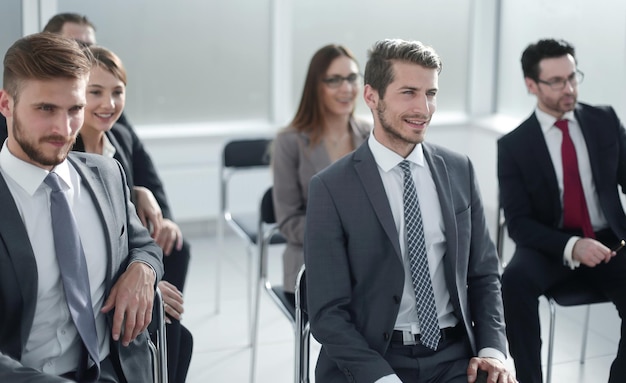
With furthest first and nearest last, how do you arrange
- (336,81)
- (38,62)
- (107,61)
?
1. (336,81)
2. (107,61)
3. (38,62)

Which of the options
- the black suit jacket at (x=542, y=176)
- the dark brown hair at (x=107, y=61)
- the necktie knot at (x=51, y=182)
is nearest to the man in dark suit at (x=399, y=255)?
the necktie knot at (x=51, y=182)

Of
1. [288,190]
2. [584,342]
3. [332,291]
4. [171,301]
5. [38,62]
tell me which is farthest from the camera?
[584,342]

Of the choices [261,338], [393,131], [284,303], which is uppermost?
[393,131]

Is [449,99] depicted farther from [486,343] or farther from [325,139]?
[486,343]

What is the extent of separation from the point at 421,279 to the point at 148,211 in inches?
44.6

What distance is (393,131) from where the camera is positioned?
229 centimetres

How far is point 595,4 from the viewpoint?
4.55 m

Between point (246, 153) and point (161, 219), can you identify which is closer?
point (161, 219)

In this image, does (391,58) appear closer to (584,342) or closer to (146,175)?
(146,175)

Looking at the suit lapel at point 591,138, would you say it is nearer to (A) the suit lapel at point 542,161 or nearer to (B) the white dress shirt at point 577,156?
(B) the white dress shirt at point 577,156

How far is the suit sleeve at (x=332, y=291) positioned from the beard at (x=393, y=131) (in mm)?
217

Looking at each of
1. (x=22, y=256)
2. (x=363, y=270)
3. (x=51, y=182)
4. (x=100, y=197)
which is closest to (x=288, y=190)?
(x=363, y=270)

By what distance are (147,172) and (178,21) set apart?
216 cm

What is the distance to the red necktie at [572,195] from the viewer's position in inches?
126
